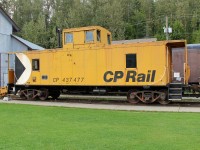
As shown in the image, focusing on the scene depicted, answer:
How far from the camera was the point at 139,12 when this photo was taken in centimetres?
7938

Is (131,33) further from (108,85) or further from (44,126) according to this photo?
(44,126)

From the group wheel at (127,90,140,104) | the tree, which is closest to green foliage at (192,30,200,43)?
the tree

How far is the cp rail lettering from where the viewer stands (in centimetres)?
1791

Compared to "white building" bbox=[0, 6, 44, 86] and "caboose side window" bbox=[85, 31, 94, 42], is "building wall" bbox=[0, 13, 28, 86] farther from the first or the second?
"caboose side window" bbox=[85, 31, 94, 42]

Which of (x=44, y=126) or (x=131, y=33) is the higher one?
(x=131, y=33)

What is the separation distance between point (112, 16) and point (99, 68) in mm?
48947

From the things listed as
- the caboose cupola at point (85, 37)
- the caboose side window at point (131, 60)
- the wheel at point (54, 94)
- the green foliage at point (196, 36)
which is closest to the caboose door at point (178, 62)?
the caboose side window at point (131, 60)

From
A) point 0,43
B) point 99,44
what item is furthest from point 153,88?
point 0,43

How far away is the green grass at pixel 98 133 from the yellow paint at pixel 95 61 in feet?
21.4

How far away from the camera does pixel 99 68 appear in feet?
63.0

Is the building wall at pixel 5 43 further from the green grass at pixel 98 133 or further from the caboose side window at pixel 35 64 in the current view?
the green grass at pixel 98 133

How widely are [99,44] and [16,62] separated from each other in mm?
6160

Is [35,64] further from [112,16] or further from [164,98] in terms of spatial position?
[112,16]

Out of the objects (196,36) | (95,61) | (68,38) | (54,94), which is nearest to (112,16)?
(196,36)
